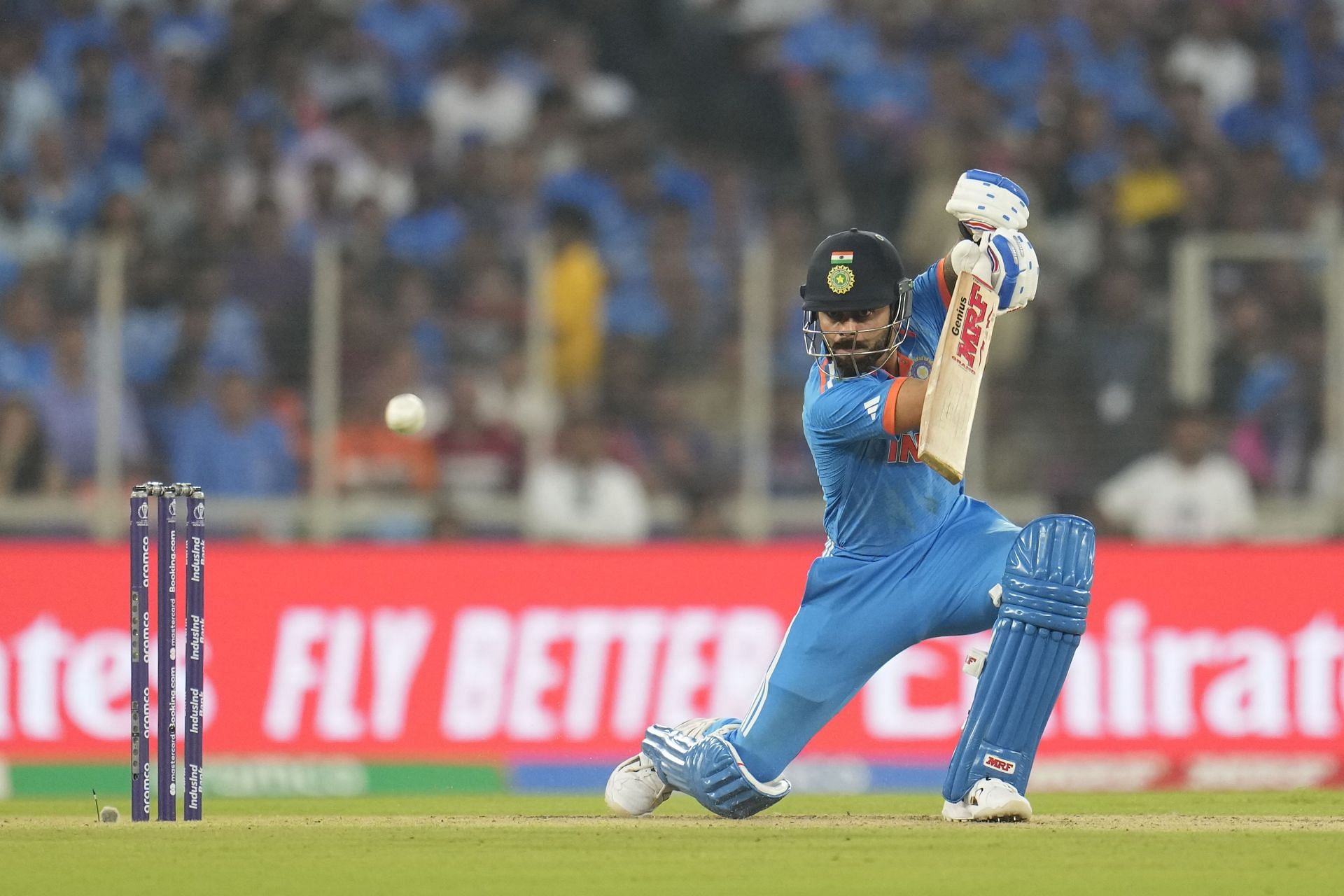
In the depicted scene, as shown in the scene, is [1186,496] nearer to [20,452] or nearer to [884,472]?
[884,472]

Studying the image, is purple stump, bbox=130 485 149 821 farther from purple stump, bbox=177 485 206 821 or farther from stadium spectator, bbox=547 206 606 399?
stadium spectator, bbox=547 206 606 399

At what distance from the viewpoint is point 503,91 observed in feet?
47.3

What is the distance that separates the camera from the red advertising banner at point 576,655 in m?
10.2

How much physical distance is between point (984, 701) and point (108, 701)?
4959 mm

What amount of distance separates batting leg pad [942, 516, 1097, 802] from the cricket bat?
352 mm

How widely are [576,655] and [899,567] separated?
144 inches

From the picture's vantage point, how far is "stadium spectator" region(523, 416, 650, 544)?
11.9 meters

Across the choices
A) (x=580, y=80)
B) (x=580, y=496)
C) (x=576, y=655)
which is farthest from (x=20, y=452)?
(x=580, y=80)

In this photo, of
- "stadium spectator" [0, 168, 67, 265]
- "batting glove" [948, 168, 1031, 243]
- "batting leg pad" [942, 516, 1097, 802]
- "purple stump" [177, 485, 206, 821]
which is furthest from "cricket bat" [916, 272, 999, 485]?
"stadium spectator" [0, 168, 67, 265]

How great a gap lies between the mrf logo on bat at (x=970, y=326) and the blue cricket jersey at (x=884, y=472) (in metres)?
0.33

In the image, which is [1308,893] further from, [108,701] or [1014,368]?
[1014,368]

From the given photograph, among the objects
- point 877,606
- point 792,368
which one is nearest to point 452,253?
point 792,368

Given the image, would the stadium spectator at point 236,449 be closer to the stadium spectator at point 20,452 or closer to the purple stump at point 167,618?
the stadium spectator at point 20,452

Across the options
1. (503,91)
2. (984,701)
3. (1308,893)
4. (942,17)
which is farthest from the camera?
(942,17)
